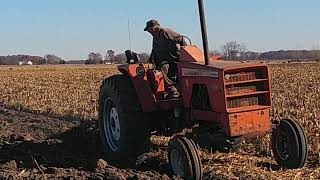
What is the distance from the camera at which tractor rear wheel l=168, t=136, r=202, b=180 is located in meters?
6.00

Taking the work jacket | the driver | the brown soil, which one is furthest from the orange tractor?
the brown soil

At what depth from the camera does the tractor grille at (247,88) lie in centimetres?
629

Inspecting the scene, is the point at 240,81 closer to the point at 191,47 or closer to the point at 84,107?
the point at 191,47

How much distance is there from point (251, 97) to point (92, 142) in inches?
160

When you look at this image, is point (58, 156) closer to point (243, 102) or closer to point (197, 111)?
point (197, 111)

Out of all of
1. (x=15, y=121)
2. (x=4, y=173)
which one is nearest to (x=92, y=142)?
(x=4, y=173)

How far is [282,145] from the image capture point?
22.8 feet

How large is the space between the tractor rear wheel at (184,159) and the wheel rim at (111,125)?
1.72 metres

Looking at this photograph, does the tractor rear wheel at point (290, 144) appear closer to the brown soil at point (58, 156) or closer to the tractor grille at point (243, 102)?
the tractor grille at point (243, 102)

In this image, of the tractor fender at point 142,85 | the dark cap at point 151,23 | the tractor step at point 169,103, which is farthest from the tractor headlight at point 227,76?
the dark cap at point 151,23

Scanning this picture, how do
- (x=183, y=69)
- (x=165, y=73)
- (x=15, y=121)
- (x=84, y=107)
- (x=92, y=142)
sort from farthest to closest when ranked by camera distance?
(x=84, y=107) → (x=15, y=121) → (x=92, y=142) → (x=165, y=73) → (x=183, y=69)

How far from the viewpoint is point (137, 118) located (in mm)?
7590

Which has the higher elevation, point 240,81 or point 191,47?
point 191,47

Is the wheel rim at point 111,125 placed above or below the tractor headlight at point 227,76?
below
